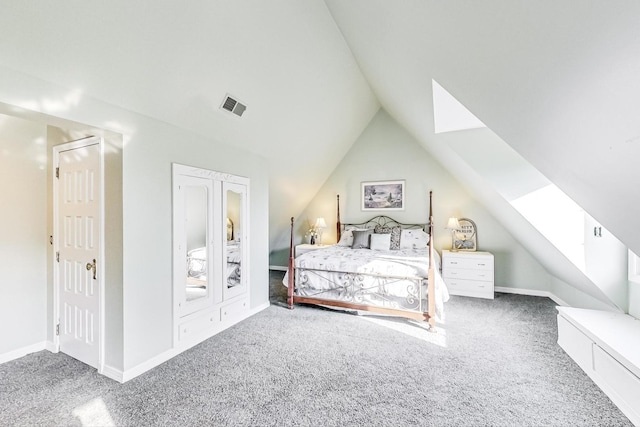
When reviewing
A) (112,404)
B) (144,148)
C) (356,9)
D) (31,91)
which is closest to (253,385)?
(112,404)

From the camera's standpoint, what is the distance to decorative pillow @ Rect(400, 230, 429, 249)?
5.14 metres

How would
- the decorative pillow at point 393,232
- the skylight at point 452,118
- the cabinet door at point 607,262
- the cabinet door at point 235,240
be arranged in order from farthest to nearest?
the decorative pillow at point 393,232, the cabinet door at point 235,240, the skylight at point 452,118, the cabinet door at point 607,262

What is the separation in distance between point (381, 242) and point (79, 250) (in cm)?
410

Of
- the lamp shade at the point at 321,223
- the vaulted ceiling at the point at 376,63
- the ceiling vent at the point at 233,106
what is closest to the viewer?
the vaulted ceiling at the point at 376,63

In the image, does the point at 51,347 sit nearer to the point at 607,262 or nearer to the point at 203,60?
the point at 203,60

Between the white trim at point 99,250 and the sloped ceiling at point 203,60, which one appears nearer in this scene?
the sloped ceiling at point 203,60

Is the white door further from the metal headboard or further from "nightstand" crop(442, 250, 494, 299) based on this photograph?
"nightstand" crop(442, 250, 494, 299)

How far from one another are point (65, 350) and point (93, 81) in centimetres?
254

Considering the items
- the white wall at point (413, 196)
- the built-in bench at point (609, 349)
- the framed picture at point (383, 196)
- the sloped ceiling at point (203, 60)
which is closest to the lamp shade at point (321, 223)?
the white wall at point (413, 196)

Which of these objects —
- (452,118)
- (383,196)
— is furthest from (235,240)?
(383,196)

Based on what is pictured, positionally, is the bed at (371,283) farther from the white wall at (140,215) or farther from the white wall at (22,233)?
the white wall at (22,233)

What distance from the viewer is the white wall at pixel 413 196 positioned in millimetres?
4941

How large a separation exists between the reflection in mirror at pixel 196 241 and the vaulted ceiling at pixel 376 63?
70 centimetres

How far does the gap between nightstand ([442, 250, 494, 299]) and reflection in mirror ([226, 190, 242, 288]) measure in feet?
11.0
